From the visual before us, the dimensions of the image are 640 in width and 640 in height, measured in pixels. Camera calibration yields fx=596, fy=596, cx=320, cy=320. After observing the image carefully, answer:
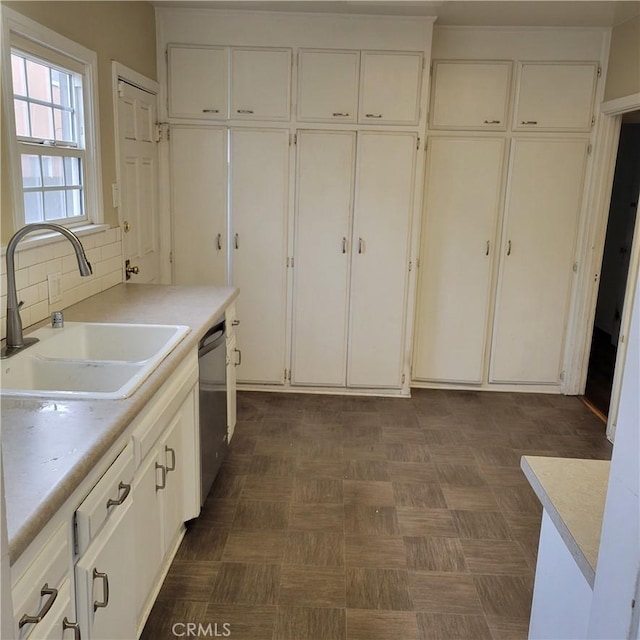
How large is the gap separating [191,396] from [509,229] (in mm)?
2786

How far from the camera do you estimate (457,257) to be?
4.26 meters

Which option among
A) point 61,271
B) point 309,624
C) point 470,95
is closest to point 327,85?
point 470,95

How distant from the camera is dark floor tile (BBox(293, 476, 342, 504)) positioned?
2904 millimetres

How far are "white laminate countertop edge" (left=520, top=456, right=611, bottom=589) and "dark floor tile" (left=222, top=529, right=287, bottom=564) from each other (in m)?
1.29

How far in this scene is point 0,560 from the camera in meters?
0.55

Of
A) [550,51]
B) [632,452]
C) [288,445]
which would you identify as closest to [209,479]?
[288,445]

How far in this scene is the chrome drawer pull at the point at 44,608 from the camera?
107 centimetres

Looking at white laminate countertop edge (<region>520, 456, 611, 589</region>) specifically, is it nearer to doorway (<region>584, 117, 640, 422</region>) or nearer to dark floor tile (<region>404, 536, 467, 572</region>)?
dark floor tile (<region>404, 536, 467, 572</region>)

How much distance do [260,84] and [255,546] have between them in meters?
2.85

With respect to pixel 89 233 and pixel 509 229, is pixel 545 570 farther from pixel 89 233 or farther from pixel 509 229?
Result: pixel 509 229

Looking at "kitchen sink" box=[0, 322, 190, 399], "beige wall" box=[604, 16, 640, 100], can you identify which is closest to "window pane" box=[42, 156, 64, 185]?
"kitchen sink" box=[0, 322, 190, 399]

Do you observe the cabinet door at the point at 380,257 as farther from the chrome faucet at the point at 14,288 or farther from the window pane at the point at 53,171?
the chrome faucet at the point at 14,288

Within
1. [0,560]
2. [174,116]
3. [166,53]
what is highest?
[166,53]

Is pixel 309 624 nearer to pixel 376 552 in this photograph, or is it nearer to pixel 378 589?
pixel 378 589
